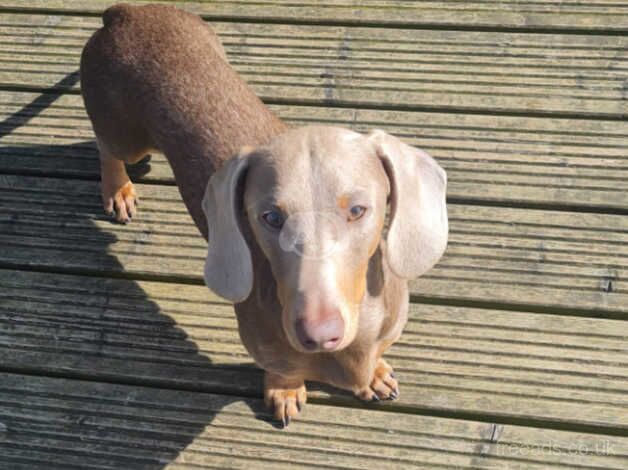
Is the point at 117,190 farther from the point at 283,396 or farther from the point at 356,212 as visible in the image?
the point at 356,212

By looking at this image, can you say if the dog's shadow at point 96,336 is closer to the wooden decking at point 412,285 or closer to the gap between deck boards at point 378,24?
the wooden decking at point 412,285

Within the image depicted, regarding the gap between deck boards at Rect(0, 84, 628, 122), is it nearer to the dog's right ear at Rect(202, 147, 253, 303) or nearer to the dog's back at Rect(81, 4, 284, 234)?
the dog's back at Rect(81, 4, 284, 234)

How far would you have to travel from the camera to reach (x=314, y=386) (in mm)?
2637

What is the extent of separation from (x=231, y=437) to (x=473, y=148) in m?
1.41

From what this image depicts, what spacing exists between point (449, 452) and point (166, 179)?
4.89ft

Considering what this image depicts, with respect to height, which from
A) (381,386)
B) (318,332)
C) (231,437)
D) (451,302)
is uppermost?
(318,332)

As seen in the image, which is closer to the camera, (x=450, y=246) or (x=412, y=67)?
(x=450, y=246)

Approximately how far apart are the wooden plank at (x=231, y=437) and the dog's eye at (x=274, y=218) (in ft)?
3.14

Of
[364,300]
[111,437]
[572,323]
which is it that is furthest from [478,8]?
[111,437]

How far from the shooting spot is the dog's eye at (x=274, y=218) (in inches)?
71.7

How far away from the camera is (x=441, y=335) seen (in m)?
2.67

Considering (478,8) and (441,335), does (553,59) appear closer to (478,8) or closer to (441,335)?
(478,8)

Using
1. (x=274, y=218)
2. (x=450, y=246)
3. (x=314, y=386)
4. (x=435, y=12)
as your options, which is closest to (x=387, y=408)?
(x=314, y=386)

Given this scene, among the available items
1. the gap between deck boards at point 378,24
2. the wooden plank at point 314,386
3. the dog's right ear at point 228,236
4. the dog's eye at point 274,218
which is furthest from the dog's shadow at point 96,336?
the dog's eye at point 274,218
